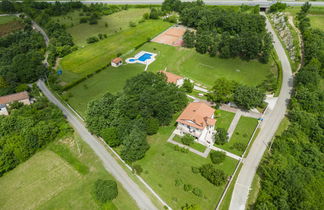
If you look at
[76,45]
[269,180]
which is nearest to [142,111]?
[269,180]

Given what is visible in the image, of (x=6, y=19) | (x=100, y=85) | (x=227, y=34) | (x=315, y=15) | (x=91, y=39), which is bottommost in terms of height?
(x=6, y=19)

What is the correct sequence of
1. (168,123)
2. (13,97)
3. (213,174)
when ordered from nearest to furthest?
1. (213,174)
2. (168,123)
3. (13,97)

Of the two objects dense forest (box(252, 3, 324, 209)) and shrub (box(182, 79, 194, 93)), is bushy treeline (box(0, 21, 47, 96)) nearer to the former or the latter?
shrub (box(182, 79, 194, 93))

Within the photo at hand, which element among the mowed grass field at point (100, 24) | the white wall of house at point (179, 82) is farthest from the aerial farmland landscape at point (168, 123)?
the mowed grass field at point (100, 24)

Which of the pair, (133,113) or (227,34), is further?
(227,34)

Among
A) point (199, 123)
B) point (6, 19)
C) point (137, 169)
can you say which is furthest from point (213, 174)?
point (6, 19)

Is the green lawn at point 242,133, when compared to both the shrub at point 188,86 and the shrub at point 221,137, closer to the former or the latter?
the shrub at point 221,137

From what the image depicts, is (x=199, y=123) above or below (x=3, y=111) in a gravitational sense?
above

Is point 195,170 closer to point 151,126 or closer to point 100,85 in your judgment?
point 151,126
